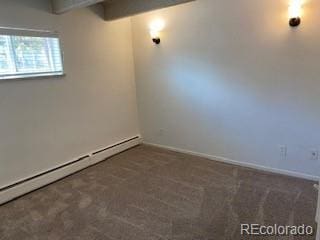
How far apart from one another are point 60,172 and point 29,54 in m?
1.51

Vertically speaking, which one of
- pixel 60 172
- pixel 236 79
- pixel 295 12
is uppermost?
pixel 295 12

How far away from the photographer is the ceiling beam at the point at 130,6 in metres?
2.81

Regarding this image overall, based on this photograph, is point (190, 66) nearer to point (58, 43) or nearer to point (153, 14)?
point (153, 14)

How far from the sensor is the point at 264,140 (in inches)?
120

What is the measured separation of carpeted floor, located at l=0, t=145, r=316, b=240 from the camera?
6.93ft

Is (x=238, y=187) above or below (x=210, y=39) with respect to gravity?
below

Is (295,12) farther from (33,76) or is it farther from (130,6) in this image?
(33,76)

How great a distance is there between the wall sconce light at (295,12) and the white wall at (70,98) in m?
2.39

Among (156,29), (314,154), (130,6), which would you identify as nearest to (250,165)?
(314,154)

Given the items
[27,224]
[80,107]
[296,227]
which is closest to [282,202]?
[296,227]

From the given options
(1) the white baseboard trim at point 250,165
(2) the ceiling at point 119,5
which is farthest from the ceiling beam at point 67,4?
(1) the white baseboard trim at point 250,165

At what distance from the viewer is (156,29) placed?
3631 millimetres

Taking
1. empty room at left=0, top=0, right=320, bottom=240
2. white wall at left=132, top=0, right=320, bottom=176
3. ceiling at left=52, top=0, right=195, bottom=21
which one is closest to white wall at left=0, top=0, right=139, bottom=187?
empty room at left=0, top=0, right=320, bottom=240

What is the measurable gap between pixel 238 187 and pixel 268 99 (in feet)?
3.67
